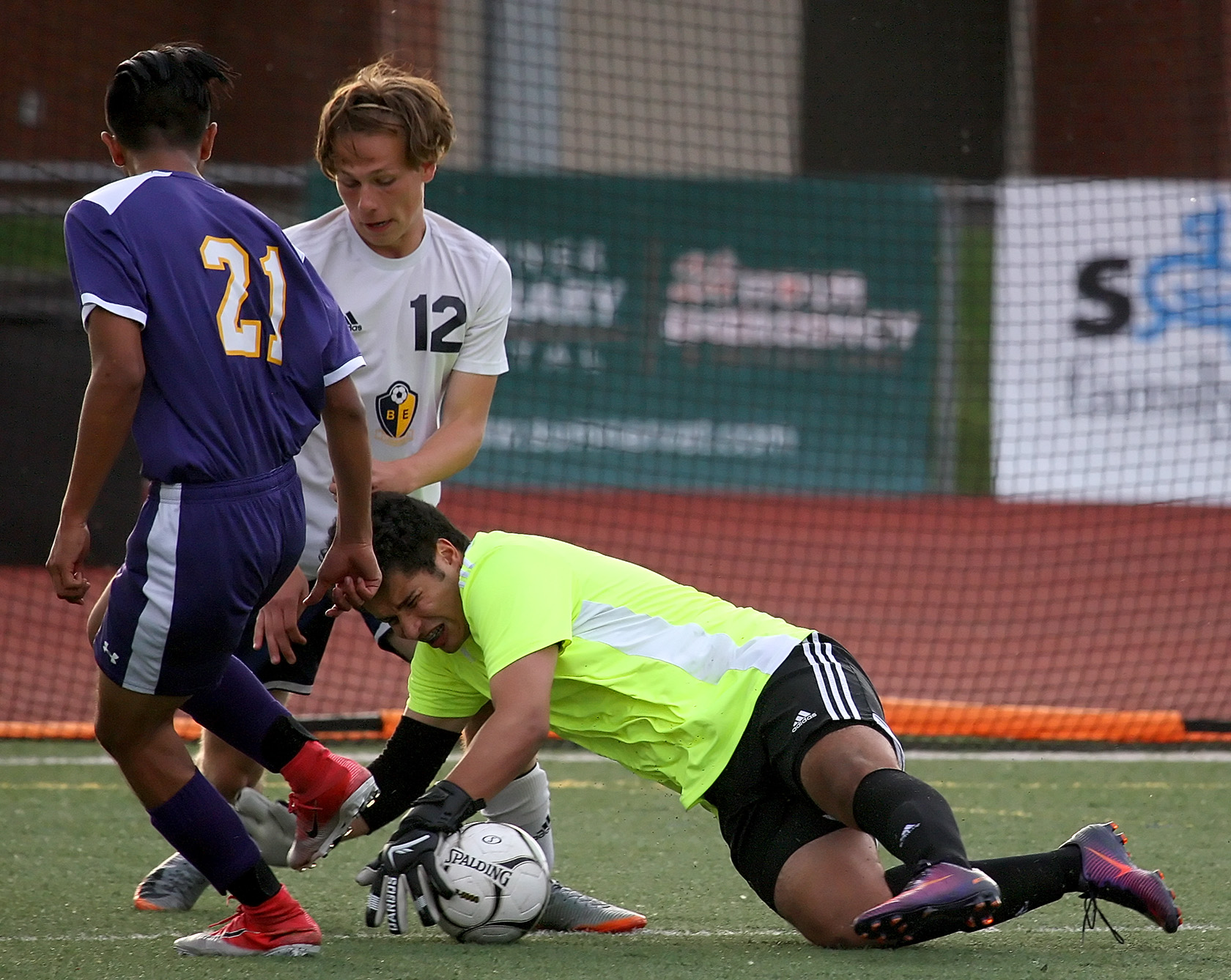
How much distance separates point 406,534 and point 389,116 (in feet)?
3.29

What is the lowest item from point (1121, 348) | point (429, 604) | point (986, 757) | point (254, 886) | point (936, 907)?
point (986, 757)

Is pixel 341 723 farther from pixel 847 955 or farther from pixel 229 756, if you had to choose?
pixel 847 955

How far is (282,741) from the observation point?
3.25m

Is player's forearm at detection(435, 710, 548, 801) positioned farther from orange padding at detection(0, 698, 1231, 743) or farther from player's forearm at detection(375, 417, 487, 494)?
orange padding at detection(0, 698, 1231, 743)

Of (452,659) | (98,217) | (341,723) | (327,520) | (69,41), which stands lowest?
(341,723)

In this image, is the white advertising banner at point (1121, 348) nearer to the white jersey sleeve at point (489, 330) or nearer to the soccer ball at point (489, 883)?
the white jersey sleeve at point (489, 330)

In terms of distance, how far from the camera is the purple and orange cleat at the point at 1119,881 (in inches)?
123

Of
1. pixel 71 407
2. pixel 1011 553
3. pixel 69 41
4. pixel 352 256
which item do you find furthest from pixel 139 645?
pixel 69 41

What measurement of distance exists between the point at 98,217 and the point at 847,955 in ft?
6.59

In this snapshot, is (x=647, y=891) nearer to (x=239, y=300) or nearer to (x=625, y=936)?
(x=625, y=936)

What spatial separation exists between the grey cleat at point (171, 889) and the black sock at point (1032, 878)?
5.47 feet

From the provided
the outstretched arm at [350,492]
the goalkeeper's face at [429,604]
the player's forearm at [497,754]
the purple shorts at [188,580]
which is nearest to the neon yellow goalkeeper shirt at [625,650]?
the goalkeeper's face at [429,604]

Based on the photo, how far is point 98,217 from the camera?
2914 mm

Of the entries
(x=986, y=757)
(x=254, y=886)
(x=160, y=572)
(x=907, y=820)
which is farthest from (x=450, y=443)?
(x=986, y=757)
